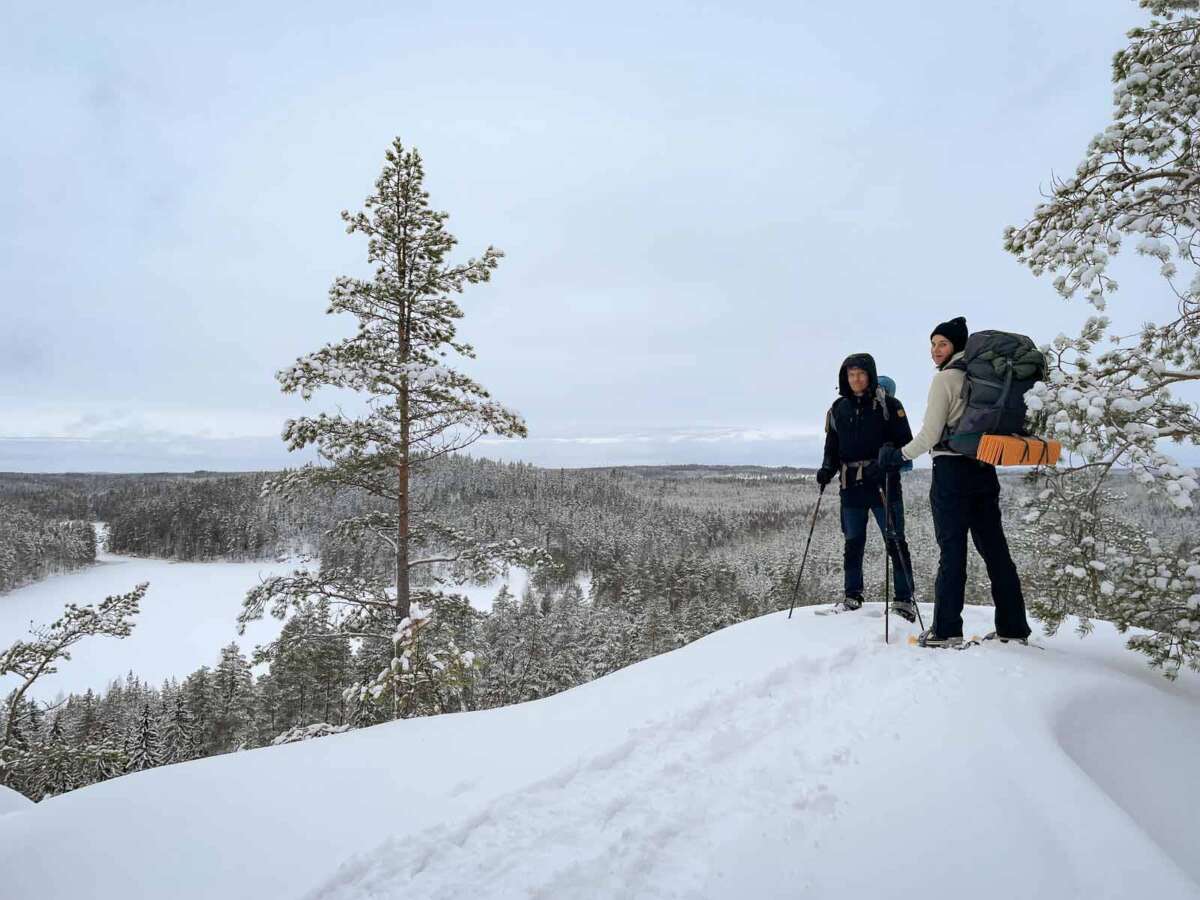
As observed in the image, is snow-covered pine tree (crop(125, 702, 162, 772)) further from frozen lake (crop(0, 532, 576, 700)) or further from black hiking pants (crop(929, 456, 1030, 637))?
frozen lake (crop(0, 532, 576, 700))

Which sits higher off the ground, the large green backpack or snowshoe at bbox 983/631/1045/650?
the large green backpack

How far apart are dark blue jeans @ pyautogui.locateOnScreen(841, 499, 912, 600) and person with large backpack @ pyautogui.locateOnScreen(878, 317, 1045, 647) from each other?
2.22 ft

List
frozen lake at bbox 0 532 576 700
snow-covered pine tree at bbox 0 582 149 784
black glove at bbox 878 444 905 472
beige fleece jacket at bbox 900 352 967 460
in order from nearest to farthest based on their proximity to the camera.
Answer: beige fleece jacket at bbox 900 352 967 460
black glove at bbox 878 444 905 472
snow-covered pine tree at bbox 0 582 149 784
frozen lake at bbox 0 532 576 700

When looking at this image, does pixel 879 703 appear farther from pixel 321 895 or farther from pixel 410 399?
pixel 410 399

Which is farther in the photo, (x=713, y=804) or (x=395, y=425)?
(x=395, y=425)

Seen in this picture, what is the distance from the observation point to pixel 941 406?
13.0 ft

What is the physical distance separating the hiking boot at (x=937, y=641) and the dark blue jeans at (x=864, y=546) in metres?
0.65

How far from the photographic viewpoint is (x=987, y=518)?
3.99 metres

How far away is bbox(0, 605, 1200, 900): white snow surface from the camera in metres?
2.04

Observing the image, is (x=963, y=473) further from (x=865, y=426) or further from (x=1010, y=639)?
(x=1010, y=639)

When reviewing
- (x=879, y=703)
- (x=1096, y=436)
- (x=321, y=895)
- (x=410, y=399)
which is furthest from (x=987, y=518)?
(x=410, y=399)

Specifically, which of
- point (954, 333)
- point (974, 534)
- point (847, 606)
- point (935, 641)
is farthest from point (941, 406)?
point (847, 606)

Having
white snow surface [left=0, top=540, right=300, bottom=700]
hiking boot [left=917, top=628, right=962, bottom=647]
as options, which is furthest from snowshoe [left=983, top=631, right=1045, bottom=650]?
white snow surface [left=0, top=540, right=300, bottom=700]

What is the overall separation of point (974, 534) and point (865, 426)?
1.33 metres
